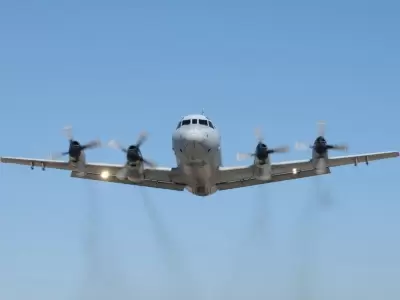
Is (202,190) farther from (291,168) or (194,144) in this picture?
(291,168)

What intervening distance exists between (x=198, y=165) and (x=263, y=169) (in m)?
4.31

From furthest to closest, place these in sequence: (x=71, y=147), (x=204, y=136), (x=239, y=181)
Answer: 1. (x=239, y=181)
2. (x=71, y=147)
3. (x=204, y=136)

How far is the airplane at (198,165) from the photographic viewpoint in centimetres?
4000

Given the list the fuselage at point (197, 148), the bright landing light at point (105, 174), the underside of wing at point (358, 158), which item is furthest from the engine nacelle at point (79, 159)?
the underside of wing at point (358, 158)

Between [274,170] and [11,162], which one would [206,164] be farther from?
[11,162]

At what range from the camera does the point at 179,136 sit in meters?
39.9

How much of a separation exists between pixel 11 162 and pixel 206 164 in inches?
551

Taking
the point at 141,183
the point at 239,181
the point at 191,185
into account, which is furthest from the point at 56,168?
the point at 239,181

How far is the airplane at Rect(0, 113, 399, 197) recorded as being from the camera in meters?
40.0

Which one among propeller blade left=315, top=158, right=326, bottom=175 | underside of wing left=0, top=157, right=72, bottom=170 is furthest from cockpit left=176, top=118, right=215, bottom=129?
underside of wing left=0, top=157, right=72, bottom=170

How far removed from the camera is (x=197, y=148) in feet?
129

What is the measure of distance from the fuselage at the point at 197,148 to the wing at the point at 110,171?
1.78m

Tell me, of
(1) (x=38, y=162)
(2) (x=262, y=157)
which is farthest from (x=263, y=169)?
(1) (x=38, y=162)

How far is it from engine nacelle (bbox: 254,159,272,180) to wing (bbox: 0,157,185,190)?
197 inches
